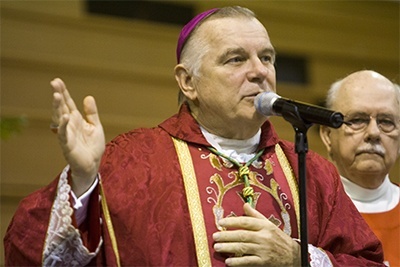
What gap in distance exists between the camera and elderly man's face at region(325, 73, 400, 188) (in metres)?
3.54

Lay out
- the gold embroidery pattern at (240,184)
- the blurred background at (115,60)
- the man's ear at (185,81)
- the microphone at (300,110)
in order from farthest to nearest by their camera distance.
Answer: the blurred background at (115,60)
the man's ear at (185,81)
the gold embroidery pattern at (240,184)
the microphone at (300,110)

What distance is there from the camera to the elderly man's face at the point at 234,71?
2838 millimetres

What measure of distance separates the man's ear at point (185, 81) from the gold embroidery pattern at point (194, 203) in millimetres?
215

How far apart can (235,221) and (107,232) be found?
456 mm

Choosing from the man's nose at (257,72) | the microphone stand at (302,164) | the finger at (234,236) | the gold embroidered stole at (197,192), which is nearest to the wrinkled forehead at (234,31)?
the man's nose at (257,72)

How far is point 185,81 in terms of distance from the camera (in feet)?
10.1

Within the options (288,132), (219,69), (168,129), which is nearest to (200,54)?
(219,69)

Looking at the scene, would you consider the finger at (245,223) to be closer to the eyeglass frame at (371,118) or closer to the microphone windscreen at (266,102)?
the microphone windscreen at (266,102)

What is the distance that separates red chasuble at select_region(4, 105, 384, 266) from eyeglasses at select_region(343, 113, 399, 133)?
55cm

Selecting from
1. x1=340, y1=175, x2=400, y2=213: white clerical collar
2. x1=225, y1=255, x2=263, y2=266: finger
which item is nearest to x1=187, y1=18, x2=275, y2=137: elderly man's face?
x1=225, y1=255, x2=263, y2=266: finger

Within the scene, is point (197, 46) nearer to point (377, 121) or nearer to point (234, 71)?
point (234, 71)

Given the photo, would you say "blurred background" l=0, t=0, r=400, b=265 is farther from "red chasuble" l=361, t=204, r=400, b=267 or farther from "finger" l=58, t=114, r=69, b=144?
"finger" l=58, t=114, r=69, b=144

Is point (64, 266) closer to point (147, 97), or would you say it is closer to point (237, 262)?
point (237, 262)

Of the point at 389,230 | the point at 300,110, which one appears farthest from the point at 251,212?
the point at 389,230
